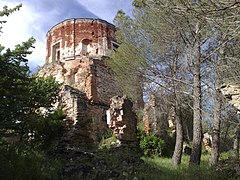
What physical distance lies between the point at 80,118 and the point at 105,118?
5.20 m

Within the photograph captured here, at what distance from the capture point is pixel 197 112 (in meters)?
8.59

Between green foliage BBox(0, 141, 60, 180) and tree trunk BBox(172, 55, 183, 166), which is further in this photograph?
tree trunk BBox(172, 55, 183, 166)

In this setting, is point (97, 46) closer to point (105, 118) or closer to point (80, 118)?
point (105, 118)

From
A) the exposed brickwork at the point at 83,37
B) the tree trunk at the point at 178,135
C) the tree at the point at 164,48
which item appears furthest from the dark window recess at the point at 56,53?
the tree trunk at the point at 178,135

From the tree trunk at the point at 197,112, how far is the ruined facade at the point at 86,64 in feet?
11.4

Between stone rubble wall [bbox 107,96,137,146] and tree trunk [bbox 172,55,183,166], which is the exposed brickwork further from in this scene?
tree trunk [bbox 172,55,183,166]

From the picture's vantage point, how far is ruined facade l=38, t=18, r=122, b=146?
579 inches

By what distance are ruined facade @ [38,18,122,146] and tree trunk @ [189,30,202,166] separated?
3.47 metres

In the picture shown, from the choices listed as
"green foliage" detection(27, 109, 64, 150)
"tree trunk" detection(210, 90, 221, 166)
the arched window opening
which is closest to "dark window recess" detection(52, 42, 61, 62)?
the arched window opening

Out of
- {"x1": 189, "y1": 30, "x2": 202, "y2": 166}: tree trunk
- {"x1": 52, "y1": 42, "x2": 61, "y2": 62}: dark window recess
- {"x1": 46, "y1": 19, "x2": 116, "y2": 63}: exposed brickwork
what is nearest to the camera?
{"x1": 189, "y1": 30, "x2": 202, "y2": 166}: tree trunk

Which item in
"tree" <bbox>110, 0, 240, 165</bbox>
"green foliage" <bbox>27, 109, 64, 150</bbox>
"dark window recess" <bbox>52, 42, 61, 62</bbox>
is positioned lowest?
"green foliage" <bbox>27, 109, 64, 150</bbox>

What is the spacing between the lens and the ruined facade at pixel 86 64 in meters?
14.7

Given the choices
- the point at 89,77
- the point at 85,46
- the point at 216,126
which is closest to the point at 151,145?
the point at 216,126

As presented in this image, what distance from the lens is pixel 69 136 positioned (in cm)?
963
